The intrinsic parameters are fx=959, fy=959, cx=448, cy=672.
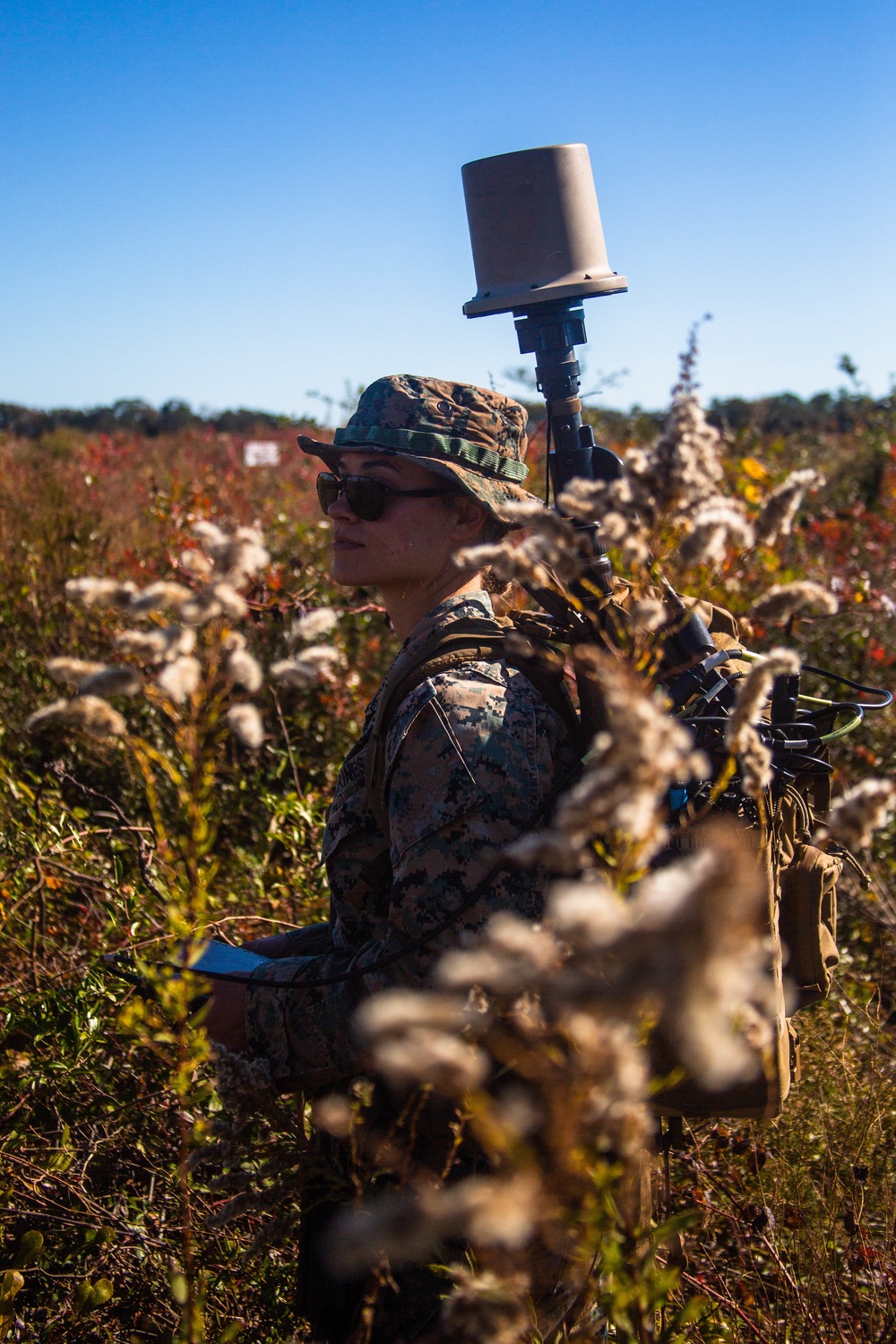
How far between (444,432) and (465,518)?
20 cm

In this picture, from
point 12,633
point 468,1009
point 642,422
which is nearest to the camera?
point 468,1009

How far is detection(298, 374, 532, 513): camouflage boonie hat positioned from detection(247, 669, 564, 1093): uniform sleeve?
1.99 ft

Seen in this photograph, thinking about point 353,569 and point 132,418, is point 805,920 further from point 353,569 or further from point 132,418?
point 132,418

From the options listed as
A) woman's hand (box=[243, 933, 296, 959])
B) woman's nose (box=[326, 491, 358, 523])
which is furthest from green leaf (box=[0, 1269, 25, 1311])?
woman's nose (box=[326, 491, 358, 523])

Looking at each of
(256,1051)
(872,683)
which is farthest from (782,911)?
(872,683)

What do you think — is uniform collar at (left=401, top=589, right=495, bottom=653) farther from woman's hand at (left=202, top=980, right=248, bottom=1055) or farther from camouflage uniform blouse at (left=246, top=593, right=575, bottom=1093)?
woman's hand at (left=202, top=980, right=248, bottom=1055)

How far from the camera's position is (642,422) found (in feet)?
47.0

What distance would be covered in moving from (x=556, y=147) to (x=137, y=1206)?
254 cm

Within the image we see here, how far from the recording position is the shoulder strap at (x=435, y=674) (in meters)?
1.76

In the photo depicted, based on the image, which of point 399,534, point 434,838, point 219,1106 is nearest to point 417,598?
point 399,534

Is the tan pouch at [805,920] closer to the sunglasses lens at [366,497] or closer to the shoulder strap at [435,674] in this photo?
the shoulder strap at [435,674]

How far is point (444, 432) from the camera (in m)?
2.17

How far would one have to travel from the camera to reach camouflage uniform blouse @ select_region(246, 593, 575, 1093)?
1.56 meters

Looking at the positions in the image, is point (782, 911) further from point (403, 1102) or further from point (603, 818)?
point (603, 818)
